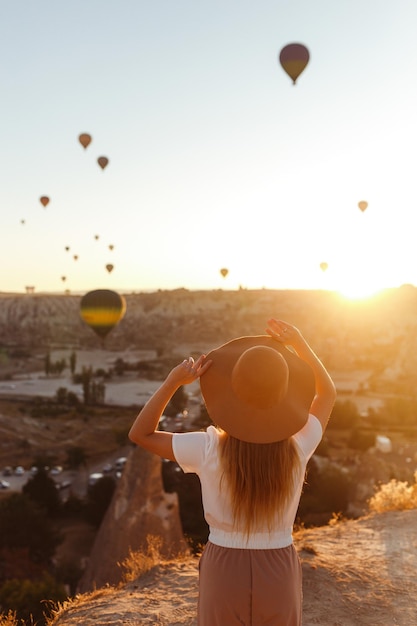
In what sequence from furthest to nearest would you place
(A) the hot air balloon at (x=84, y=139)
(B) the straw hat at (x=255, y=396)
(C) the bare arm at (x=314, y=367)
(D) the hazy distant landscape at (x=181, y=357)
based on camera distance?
(A) the hot air balloon at (x=84, y=139)
(D) the hazy distant landscape at (x=181, y=357)
(C) the bare arm at (x=314, y=367)
(B) the straw hat at (x=255, y=396)

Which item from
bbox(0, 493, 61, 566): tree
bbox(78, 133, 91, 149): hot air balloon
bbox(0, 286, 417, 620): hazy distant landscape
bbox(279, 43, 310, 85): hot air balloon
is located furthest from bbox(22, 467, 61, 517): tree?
bbox(279, 43, 310, 85): hot air balloon

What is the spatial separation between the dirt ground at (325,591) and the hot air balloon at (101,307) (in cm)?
2565

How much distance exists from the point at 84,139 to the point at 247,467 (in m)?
35.9

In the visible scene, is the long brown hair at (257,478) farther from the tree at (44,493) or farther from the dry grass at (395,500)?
the tree at (44,493)

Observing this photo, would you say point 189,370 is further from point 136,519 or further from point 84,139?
point 84,139

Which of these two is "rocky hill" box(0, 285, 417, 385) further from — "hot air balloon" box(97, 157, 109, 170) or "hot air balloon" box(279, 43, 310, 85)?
"hot air balloon" box(279, 43, 310, 85)

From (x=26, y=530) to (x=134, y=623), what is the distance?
19086 millimetres

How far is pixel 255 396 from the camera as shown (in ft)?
7.14

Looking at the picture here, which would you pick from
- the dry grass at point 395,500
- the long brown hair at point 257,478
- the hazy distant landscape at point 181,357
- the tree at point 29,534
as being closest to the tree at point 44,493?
the hazy distant landscape at point 181,357

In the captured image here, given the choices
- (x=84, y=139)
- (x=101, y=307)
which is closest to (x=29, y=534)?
(x=101, y=307)

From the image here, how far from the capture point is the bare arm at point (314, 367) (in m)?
2.61

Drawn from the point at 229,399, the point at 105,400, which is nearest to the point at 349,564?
the point at 229,399

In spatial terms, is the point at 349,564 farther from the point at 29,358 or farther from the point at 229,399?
the point at 29,358

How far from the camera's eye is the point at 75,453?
3838 cm
